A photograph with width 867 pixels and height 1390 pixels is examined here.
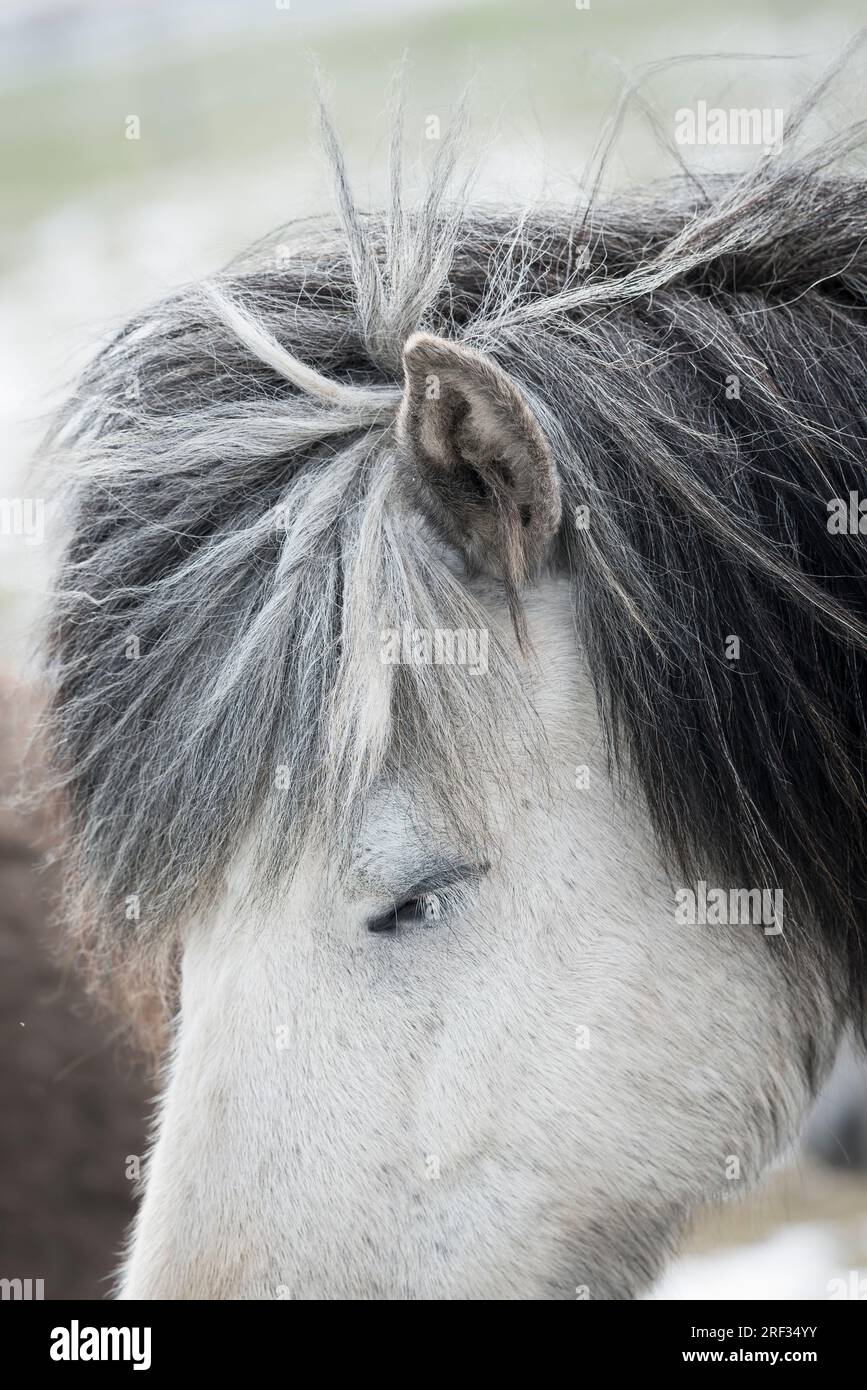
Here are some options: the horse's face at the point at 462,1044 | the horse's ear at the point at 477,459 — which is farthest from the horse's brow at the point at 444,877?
the horse's ear at the point at 477,459

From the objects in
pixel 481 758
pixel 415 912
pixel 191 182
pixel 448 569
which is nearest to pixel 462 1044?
pixel 415 912

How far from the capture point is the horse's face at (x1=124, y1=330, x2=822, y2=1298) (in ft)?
4.75

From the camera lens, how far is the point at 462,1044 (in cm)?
147

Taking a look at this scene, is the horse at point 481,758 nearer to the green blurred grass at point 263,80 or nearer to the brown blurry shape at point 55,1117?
the brown blurry shape at point 55,1117

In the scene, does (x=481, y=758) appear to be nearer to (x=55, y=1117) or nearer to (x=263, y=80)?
(x=55, y=1117)

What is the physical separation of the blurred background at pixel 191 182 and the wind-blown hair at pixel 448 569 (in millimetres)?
258

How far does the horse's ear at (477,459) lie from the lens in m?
1.34

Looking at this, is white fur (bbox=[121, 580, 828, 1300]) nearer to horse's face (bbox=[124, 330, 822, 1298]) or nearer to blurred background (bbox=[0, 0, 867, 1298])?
horse's face (bbox=[124, 330, 822, 1298])

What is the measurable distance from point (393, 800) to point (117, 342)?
0.83 m

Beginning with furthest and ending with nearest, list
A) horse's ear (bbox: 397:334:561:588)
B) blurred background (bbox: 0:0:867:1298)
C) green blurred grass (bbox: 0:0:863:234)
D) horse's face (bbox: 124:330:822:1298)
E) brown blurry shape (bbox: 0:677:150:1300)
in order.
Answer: green blurred grass (bbox: 0:0:863:234) → brown blurry shape (bbox: 0:677:150:1300) → blurred background (bbox: 0:0:867:1298) → horse's face (bbox: 124:330:822:1298) → horse's ear (bbox: 397:334:561:588)

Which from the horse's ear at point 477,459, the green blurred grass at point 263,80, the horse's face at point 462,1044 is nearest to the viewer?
the horse's ear at point 477,459

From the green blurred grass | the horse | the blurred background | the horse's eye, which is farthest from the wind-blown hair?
the green blurred grass

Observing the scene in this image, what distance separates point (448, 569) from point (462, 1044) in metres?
0.59
